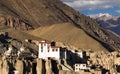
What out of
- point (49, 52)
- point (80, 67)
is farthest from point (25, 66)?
point (49, 52)

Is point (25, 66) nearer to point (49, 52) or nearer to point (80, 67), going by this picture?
point (80, 67)

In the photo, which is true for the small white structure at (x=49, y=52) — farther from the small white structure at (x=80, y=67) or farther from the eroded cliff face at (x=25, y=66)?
the eroded cliff face at (x=25, y=66)

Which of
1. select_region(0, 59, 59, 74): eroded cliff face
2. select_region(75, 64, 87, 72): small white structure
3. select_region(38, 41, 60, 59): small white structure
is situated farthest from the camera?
select_region(38, 41, 60, 59): small white structure

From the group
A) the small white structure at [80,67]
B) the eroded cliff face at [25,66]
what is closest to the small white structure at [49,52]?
the small white structure at [80,67]

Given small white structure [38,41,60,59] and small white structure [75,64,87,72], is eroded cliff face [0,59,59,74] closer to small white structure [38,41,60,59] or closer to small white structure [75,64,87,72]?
small white structure [75,64,87,72]

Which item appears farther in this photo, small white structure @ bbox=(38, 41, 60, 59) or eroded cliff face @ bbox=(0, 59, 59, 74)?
small white structure @ bbox=(38, 41, 60, 59)

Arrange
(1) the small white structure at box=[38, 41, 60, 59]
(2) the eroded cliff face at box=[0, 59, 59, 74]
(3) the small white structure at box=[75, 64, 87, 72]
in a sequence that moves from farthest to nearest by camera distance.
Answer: (1) the small white structure at box=[38, 41, 60, 59]
(3) the small white structure at box=[75, 64, 87, 72]
(2) the eroded cliff face at box=[0, 59, 59, 74]

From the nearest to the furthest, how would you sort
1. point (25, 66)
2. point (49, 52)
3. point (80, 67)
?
point (25, 66)
point (80, 67)
point (49, 52)

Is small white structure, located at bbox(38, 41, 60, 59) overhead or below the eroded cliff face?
overhead

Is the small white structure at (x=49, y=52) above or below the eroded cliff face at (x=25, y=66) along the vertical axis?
above

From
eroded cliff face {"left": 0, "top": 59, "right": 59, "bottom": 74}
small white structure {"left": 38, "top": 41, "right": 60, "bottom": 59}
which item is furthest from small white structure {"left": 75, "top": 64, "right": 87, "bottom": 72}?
eroded cliff face {"left": 0, "top": 59, "right": 59, "bottom": 74}

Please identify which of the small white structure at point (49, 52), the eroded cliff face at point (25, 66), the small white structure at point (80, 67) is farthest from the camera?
the small white structure at point (49, 52)

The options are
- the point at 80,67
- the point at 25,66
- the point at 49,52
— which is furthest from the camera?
the point at 49,52

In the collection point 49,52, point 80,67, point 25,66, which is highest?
point 49,52
